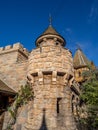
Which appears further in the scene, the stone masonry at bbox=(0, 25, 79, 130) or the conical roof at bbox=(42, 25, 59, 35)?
the conical roof at bbox=(42, 25, 59, 35)

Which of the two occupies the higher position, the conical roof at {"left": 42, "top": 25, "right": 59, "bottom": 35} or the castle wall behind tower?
the conical roof at {"left": 42, "top": 25, "right": 59, "bottom": 35}

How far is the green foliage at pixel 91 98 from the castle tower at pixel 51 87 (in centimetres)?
143

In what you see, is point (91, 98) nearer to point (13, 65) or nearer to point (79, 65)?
point (13, 65)

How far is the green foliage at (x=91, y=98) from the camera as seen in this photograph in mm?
11037

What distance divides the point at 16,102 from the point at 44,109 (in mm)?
2397

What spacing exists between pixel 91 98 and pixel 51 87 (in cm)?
301

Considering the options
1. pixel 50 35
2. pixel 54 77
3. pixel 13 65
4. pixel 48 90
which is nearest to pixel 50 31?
pixel 50 35

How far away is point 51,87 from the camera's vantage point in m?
10.9

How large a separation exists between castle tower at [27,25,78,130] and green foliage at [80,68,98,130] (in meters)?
1.43

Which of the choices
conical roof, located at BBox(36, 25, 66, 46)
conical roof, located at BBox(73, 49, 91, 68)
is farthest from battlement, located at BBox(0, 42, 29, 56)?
conical roof, located at BBox(73, 49, 91, 68)

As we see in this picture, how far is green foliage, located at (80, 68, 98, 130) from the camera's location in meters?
11.0

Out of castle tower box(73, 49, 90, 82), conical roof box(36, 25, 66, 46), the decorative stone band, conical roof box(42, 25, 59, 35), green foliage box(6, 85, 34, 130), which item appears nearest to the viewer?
the decorative stone band

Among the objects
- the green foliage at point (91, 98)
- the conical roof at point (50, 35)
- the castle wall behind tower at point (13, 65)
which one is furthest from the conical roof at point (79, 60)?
the green foliage at point (91, 98)

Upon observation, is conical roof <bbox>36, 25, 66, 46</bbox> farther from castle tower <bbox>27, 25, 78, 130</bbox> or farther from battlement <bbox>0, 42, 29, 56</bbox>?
castle tower <bbox>27, 25, 78, 130</bbox>
